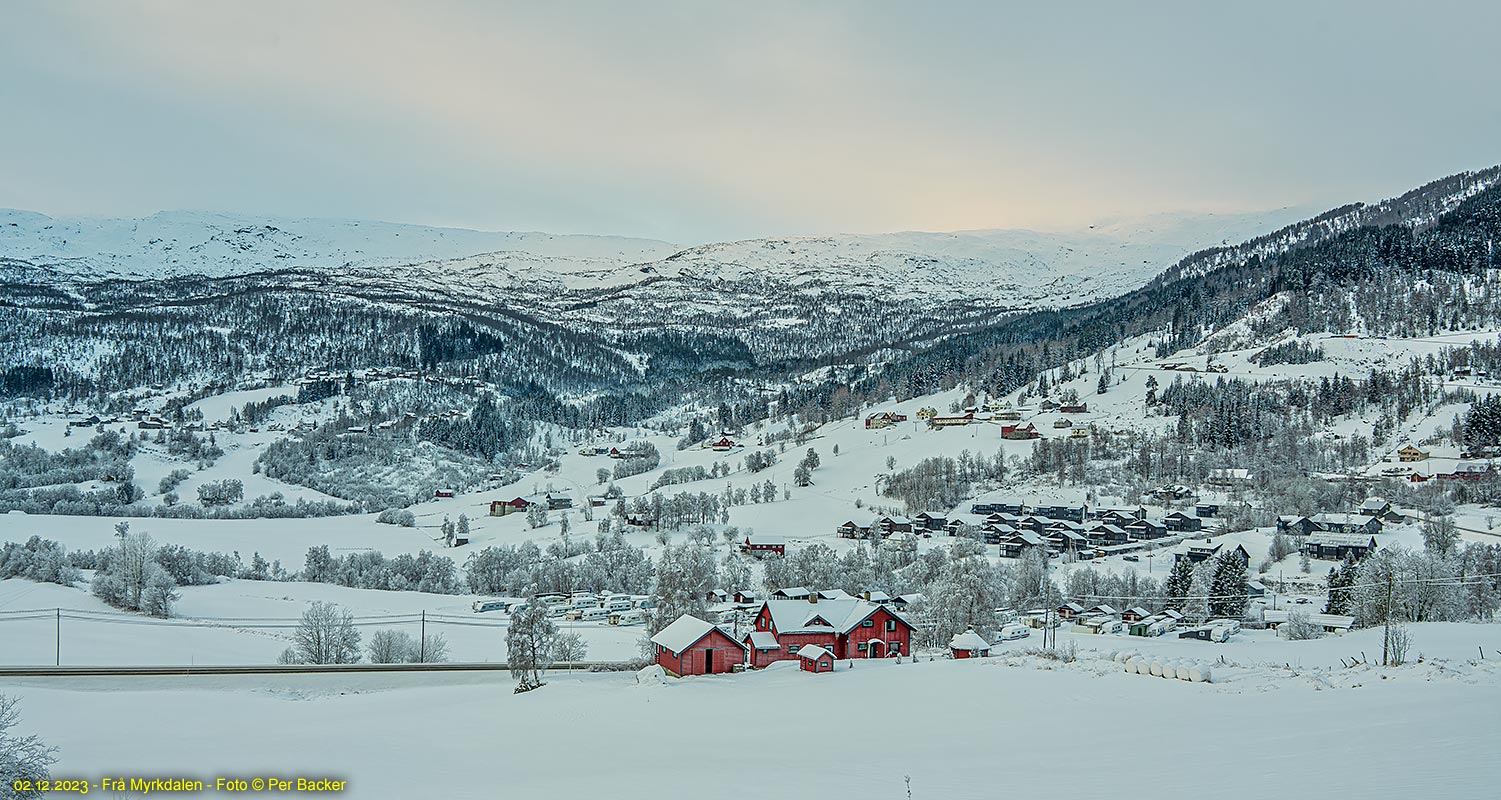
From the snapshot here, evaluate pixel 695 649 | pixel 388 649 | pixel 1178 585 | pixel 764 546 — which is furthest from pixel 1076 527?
pixel 388 649

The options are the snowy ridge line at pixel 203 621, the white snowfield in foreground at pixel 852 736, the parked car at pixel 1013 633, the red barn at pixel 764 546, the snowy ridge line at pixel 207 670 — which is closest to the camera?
the white snowfield in foreground at pixel 852 736

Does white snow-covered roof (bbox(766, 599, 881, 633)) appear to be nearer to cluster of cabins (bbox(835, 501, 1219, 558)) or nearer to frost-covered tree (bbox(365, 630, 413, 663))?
frost-covered tree (bbox(365, 630, 413, 663))

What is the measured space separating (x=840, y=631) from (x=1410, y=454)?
7525cm

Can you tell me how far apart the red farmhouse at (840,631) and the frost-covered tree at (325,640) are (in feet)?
56.2

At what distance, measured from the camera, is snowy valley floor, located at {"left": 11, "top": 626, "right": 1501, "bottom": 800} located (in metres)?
12.8

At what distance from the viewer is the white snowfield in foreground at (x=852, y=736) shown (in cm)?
1270

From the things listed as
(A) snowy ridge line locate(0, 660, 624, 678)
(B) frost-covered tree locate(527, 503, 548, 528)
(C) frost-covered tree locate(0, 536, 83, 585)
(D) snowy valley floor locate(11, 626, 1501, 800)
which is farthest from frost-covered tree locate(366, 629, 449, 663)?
(B) frost-covered tree locate(527, 503, 548, 528)

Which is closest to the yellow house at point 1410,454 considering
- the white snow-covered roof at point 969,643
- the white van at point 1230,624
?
the white van at point 1230,624

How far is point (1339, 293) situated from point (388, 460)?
489ft

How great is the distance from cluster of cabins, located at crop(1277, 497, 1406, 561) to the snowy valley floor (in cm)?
3499

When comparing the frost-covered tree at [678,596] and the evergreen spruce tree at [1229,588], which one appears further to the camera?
the evergreen spruce tree at [1229,588]

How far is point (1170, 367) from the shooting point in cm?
13125

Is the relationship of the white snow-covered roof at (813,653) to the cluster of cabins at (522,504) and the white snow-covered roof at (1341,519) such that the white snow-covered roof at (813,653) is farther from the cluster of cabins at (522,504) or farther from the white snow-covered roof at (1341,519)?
the cluster of cabins at (522,504)

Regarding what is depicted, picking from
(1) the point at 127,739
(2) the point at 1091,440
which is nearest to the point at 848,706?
(1) the point at 127,739
